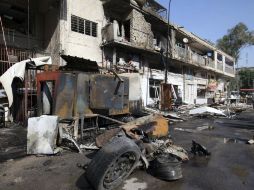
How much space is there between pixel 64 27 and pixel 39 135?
10827 mm

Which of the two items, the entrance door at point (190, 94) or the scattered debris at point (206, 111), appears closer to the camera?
the scattered debris at point (206, 111)

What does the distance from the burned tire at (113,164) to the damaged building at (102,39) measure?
254 inches

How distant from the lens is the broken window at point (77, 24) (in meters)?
17.5

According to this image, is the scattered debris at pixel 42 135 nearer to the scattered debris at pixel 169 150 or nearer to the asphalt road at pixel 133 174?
the asphalt road at pixel 133 174

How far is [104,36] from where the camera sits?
19.6 meters

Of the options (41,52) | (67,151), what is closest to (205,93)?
(41,52)

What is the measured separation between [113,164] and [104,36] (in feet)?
51.9

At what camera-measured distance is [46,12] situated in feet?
56.9

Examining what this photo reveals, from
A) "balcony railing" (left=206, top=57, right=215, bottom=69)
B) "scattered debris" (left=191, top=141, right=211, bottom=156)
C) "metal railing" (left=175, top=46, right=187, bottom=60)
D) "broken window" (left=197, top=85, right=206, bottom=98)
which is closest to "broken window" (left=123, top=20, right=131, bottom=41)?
"metal railing" (left=175, top=46, right=187, bottom=60)

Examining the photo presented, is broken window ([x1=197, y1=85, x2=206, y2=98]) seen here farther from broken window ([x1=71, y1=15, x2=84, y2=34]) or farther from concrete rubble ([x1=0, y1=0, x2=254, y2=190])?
broken window ([x1=71, y1=15, x2=84, y2=34])

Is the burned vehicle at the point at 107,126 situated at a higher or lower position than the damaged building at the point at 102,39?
lower

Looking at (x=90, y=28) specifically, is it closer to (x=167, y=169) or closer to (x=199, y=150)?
(x=199, y=150)

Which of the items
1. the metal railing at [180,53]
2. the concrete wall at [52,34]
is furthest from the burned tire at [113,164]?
the metal railing at [180,53]

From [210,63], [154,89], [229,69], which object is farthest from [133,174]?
[229,69]
